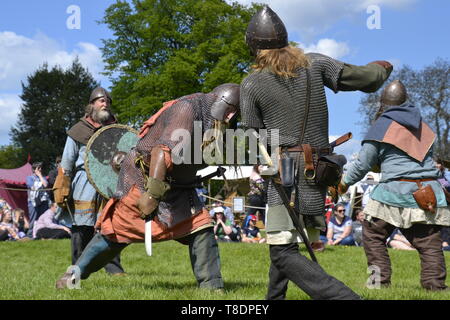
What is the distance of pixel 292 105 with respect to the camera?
11.0 ft

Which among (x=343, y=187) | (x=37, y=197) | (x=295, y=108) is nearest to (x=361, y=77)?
(x=295, y=108)

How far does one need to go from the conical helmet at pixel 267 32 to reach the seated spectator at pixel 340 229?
8289mm

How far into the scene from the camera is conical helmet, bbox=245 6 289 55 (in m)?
3.45

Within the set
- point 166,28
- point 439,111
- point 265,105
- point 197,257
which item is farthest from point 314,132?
point 439,111

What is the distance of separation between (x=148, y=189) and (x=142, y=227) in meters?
0.49

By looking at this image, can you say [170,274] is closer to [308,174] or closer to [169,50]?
[308,174]

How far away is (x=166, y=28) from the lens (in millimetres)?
27375

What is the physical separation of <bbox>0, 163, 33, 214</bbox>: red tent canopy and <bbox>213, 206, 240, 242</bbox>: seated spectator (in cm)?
745

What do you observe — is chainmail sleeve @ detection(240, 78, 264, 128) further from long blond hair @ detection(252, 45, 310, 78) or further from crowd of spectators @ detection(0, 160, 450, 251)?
crowd of spectators @ detection(0, 160, 450, 251)

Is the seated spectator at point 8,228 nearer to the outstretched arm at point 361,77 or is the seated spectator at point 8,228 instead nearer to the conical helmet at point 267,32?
the conical helmet at point 267,32

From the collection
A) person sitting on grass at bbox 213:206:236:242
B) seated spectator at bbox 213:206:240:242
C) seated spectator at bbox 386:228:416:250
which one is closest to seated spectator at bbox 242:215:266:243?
seated spectator at bbox 213:206:240:242

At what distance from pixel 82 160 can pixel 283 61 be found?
3.27 metres

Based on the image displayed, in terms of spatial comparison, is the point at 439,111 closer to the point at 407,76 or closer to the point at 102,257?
the point at 407,76
